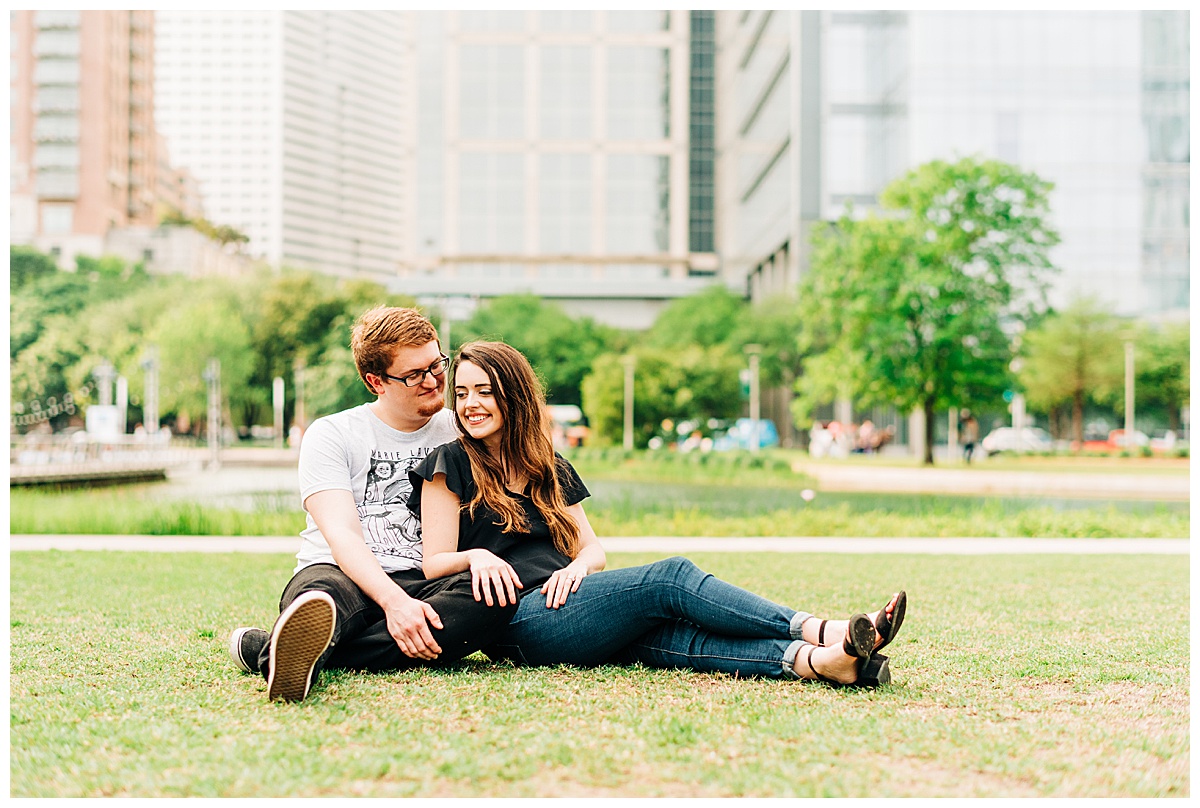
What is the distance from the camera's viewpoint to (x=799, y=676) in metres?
3.44

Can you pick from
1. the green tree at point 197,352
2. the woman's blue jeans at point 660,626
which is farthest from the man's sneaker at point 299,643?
the green tree at point 197,352

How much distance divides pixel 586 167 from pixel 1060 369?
125 feet

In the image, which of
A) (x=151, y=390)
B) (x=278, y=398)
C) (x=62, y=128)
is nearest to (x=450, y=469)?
(x=151, y=390)

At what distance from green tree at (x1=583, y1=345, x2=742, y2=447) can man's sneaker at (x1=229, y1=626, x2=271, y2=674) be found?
3202 cm

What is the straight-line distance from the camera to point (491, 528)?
12.1 ft

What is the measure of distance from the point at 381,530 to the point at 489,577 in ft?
1.66

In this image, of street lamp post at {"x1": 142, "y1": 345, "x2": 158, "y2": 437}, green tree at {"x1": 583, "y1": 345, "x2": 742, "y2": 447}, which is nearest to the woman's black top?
green tree at {"x1": 583, "y1": 345, "x2": 742, "y2": 447}

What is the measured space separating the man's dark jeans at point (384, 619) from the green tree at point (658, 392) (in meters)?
32.1

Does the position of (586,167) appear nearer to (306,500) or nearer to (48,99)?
(48,99)

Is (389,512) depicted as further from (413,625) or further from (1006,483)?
(1006,483)

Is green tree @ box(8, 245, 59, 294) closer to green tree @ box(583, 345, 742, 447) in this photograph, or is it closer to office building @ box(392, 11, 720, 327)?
office building @ box(392, 11, 720, 327)

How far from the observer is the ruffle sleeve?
11.7 ft

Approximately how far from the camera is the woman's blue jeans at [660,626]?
3.44m

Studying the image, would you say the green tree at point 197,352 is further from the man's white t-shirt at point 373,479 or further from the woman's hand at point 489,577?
the woman's hand at point 489,577
